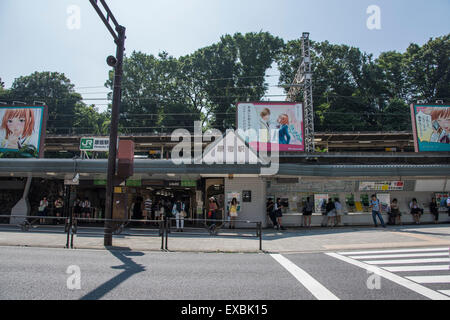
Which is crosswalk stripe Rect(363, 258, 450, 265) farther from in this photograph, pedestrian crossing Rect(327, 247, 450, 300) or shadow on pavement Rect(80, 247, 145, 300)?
shadow on pavement Rect(80, 247, 145, 300)

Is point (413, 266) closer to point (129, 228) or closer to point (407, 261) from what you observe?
point (407, 261)

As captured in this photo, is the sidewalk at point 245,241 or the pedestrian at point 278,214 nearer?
the sidewalk at point 245,241

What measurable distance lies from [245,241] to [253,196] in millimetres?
5452

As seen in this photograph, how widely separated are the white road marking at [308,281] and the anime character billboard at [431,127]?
70.8 feet

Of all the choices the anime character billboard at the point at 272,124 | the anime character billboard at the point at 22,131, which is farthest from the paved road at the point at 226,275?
the anime character billboard at the point at 22,131

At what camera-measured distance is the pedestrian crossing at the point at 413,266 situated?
5.82 metres

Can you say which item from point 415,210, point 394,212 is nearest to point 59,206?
point 394,212

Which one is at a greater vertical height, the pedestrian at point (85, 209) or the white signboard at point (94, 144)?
the white signboard at point (94, 144)

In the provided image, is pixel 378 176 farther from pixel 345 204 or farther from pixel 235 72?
pixel 235 72

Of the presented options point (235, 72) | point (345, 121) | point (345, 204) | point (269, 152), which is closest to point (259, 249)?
point (345, 204)

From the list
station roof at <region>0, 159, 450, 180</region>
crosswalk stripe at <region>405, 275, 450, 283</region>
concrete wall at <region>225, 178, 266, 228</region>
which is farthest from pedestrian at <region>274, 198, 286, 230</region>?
crosswalk stripe at <region>405, 275, 450, 283</region>

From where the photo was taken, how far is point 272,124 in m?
23.6

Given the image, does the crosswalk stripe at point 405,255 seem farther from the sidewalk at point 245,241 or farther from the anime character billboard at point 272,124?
the anime character billboard at point 272,124
